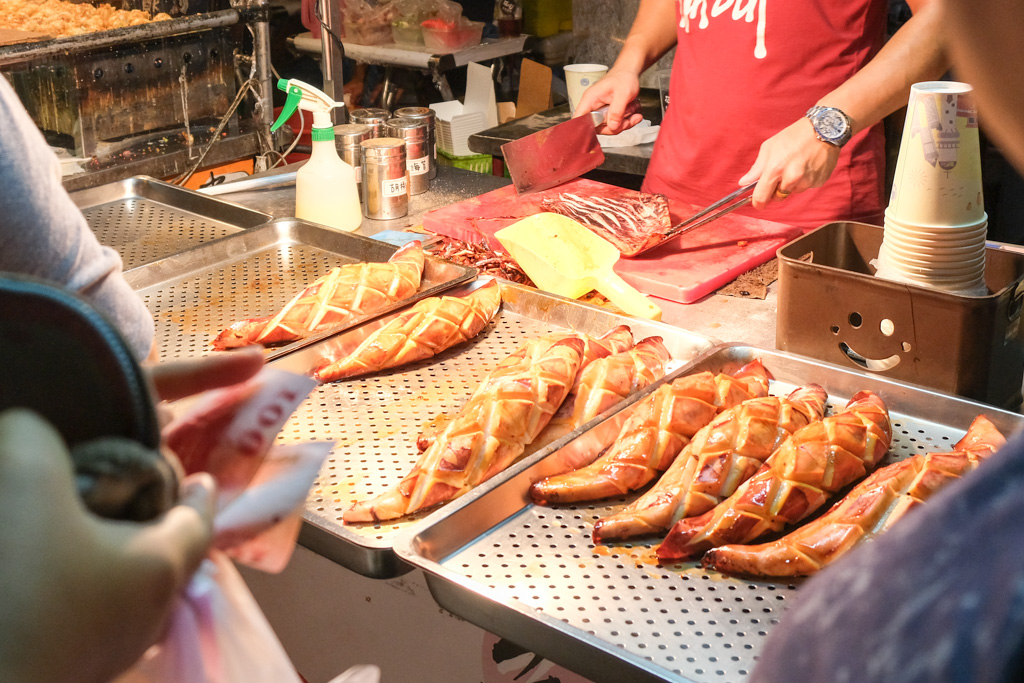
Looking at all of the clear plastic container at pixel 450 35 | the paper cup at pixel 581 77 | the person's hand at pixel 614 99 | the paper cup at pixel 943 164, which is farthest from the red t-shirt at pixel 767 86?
the clear plastic container at pixel 450 35

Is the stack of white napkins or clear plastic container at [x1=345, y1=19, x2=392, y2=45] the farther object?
clear plastic container at [x1=345, y1=19, x2=392, y2=45]

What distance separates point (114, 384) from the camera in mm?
644

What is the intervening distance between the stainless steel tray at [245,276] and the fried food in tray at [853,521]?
1.17m

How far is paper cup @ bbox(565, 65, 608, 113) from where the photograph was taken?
430 centimetres

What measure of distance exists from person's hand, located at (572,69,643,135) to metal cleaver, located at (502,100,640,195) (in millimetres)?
98

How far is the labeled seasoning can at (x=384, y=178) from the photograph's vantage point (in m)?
3.13

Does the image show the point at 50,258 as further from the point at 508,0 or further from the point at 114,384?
the point at 508,0

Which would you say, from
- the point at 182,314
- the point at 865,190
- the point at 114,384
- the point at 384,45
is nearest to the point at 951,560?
the point at 114,384

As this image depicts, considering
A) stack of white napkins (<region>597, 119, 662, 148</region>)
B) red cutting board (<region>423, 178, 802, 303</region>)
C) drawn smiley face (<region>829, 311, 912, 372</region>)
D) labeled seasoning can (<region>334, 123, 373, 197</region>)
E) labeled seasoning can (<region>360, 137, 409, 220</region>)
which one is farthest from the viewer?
stack of white napkins (<region>597, 119, 662, 148</region>)

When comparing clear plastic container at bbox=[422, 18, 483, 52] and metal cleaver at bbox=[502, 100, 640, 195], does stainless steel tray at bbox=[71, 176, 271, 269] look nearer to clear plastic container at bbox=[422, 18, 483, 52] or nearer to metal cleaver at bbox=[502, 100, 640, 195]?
metal cleaver at bbox=[502, 100, 640, 195]

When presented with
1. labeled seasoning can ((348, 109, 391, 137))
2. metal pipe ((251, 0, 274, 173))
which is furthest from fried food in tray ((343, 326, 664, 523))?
metal pipe ((251, 0, 274, 173))

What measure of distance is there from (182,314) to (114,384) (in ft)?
6.48

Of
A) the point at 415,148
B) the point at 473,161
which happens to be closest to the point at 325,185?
the point at 415,148

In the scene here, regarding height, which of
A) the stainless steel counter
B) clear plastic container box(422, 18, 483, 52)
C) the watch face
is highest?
clear plastic container box(422, 18, 483, 52)
